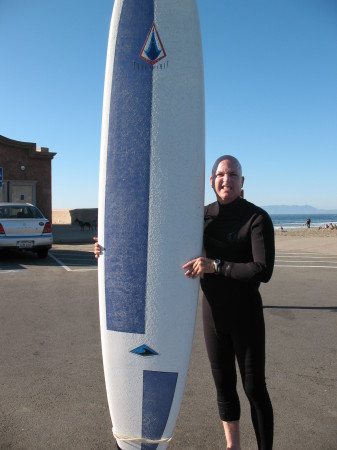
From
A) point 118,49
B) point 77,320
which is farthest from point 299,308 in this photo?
point 118,49

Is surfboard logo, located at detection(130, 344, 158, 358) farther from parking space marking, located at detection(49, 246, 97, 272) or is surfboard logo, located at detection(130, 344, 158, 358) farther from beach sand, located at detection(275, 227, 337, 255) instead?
beach sand, located at detection(275, 227, 337, 255)

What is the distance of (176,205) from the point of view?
2.33 m

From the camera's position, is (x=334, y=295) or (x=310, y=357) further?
(x=334, y=295)

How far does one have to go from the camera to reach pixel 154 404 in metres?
2.34

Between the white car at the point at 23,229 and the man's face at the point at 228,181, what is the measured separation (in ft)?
27.0

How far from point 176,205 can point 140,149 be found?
39 centimetres

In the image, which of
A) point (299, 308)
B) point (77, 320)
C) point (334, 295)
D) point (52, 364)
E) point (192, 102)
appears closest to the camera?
point (192, 102)

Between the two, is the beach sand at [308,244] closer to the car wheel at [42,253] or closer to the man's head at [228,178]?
the car wheel at [42,253]

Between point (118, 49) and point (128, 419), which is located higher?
point (118, 49)

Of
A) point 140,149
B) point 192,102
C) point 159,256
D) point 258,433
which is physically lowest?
point 258,433

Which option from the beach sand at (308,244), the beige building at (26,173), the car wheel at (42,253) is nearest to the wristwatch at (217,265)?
the car wheel at (42,253)

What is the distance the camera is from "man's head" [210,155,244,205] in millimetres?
2131

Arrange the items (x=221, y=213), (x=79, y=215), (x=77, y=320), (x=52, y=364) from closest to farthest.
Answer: (x=221, y=213), (x=52, y=364), (x=77, y=320), (x=79, y=215)

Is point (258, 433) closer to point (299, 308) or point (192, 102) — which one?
point (192, 102)
